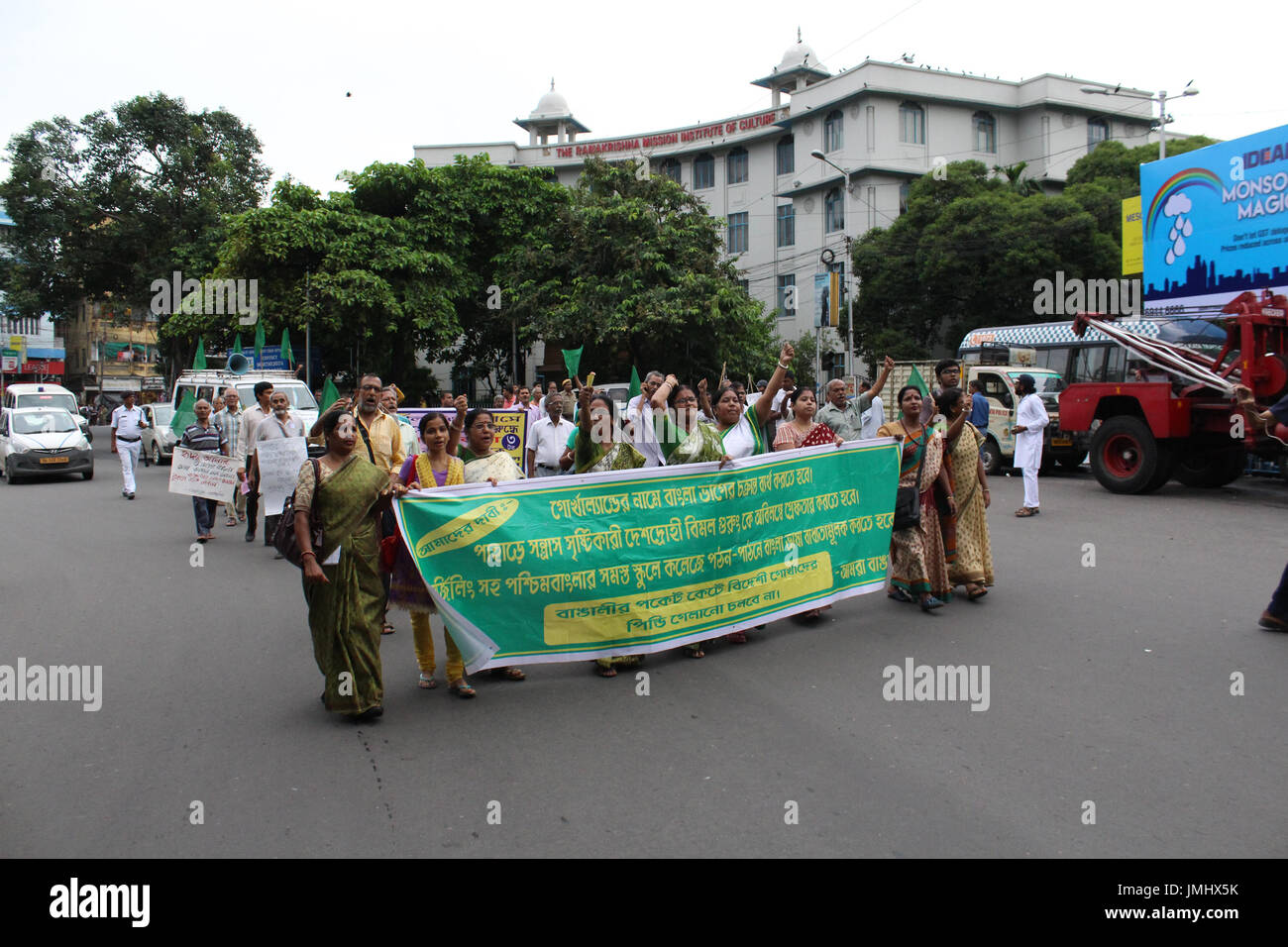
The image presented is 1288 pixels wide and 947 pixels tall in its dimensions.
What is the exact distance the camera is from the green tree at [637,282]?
1061 inches

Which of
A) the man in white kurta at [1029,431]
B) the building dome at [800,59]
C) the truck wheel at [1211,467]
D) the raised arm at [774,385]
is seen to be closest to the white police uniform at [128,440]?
the raised arm at [774,385]

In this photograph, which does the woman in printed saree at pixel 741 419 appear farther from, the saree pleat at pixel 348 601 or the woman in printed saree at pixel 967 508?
the saree pleat at pixel 348 601

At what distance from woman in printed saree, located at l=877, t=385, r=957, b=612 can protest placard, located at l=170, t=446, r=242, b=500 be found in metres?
7.56

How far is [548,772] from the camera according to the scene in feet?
13.8

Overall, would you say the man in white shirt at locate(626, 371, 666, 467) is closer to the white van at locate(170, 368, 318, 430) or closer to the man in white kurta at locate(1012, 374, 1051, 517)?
the man in white kurta at locate(1012, 374, 1051, 517)

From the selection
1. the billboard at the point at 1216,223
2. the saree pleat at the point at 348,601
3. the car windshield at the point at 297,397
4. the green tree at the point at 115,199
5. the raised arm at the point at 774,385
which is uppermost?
the green tree at the point at 115,199

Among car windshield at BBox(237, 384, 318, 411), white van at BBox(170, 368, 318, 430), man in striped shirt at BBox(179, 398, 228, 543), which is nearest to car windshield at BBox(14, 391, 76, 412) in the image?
white van at BBox(170, 368, 318, 430)

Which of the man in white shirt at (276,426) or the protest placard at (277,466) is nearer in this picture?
the protest placard at (277,466)

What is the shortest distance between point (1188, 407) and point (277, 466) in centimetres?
1166

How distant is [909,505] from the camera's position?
7125mm

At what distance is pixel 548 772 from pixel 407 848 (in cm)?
83

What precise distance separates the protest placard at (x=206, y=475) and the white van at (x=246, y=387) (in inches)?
257
